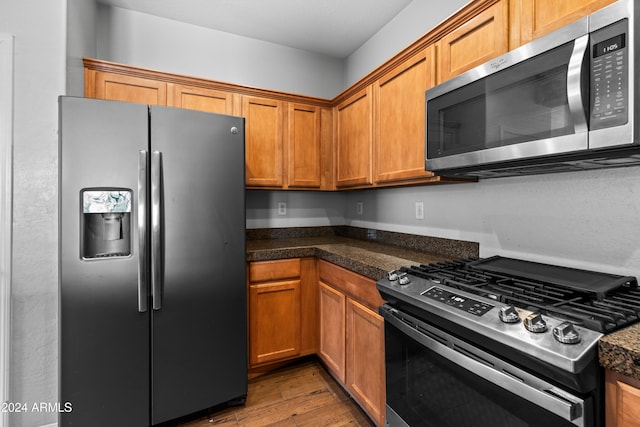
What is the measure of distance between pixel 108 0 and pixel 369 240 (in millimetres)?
2702

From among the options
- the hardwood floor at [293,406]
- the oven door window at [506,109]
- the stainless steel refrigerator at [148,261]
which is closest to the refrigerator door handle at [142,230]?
the stainless steel refrigerator at [148,261]

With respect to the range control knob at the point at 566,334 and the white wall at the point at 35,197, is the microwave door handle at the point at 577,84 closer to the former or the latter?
the range control knob at the point at 566,334

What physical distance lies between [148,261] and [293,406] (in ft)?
4.04

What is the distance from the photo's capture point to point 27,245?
5.47 feet

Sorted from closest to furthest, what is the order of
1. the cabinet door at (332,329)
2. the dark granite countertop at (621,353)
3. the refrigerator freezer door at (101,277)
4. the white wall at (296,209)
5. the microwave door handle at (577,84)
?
the dark granite countertop at (621,353), the microwave door handle at (577,84), the refrigerator freezer door at (101,277), the cabinet door at (332,329), the white wall at (296,209)

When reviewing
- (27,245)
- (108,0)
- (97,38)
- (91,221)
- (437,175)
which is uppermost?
(108,0)

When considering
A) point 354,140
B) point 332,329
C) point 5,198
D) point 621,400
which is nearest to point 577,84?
point 621,400

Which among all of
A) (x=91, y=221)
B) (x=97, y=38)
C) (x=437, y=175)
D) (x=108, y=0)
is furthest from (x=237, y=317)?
(x=108, y=0)

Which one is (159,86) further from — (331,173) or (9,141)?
(331,173)

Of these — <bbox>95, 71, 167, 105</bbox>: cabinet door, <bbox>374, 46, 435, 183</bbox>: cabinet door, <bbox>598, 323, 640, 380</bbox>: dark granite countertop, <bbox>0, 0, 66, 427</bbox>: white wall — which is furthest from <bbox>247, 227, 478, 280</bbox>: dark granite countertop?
<bbox>95, 71, 167, 105</bbox>: cabinet door

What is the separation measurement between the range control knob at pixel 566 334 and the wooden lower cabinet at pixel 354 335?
82 centimetres

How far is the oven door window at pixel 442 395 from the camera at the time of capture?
85cm

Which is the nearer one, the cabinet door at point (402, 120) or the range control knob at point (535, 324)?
the range control knob at point (535, 324)

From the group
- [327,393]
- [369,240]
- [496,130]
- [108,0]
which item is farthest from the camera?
[369,240]
